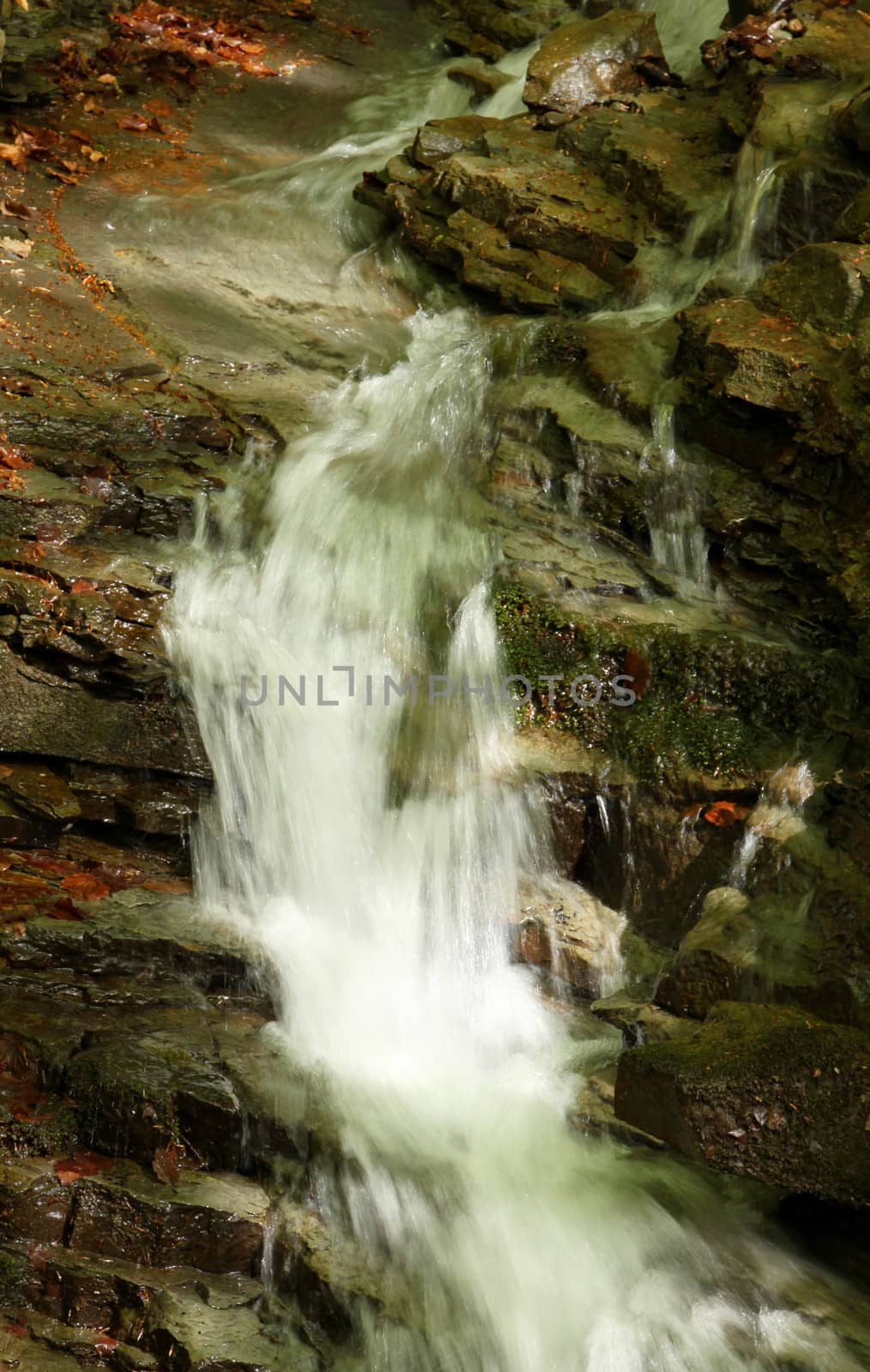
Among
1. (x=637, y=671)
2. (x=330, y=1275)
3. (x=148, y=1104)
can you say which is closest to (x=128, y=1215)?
(x=148, y=1104)

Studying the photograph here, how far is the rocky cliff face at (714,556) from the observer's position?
4336 millimetres

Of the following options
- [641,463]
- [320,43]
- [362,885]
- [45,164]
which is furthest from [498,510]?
[320,43]

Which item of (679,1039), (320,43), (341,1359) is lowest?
(341,1359)

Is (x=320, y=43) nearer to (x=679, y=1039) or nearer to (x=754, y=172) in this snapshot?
(x=754, y=172)

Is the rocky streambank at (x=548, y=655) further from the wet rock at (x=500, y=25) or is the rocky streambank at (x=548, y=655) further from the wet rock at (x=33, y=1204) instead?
the wet rock at (x=500, y=25)

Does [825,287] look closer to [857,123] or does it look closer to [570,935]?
[857,123]

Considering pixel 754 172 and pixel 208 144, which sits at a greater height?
pixel 208 144

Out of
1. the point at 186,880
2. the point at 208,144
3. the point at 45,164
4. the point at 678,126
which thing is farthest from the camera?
the point at 208,144

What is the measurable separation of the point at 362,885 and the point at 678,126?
582 cm

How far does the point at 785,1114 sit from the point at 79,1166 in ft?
7.53

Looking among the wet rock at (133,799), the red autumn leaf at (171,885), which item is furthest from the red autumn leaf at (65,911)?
the wet rock at (133,799)

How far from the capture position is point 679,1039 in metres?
4.27

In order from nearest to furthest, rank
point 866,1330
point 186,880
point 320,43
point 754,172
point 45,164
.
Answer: point 866,1330 → point 186,880 → point 754,172 → point 45,164 → point 320,43

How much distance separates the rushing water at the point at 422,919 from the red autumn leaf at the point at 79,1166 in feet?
2.48
